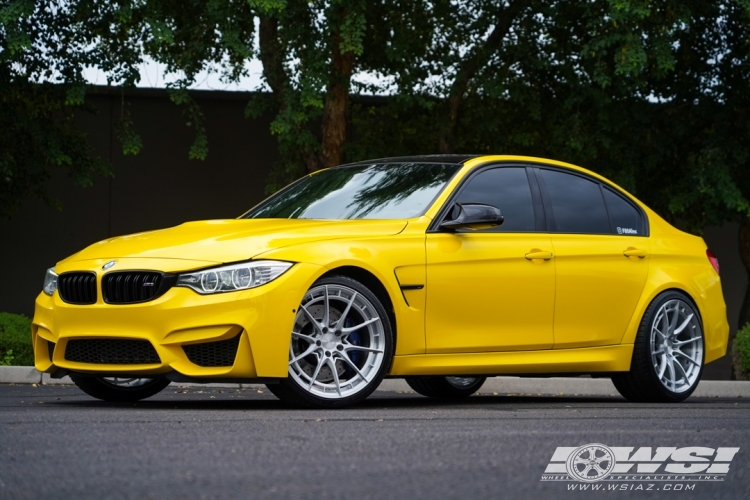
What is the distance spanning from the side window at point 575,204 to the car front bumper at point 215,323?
7.70ft

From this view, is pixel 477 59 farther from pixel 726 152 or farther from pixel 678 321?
pixel 678 321

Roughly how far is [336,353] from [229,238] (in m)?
0.93

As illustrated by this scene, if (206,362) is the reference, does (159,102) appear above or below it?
above

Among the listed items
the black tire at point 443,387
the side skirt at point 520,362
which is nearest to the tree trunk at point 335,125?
the black tire at point 443,387

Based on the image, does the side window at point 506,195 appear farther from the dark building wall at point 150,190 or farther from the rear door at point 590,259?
the dark building wall at point 150,190

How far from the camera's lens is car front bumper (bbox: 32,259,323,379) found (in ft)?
24.8

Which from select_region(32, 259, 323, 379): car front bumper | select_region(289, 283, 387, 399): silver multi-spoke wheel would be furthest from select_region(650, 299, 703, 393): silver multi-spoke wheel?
select_region(32, 259, 323, 379): car front bumper

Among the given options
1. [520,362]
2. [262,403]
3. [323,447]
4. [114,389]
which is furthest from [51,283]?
[323,447]

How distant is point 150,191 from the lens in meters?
22.9

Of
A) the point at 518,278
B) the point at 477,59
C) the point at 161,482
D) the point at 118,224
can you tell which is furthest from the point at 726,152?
the point at 161,482

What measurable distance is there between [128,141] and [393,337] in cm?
1076

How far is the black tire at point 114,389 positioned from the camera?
8.84 metres

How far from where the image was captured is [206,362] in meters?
7.69

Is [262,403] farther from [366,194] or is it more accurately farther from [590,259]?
[590,259]
